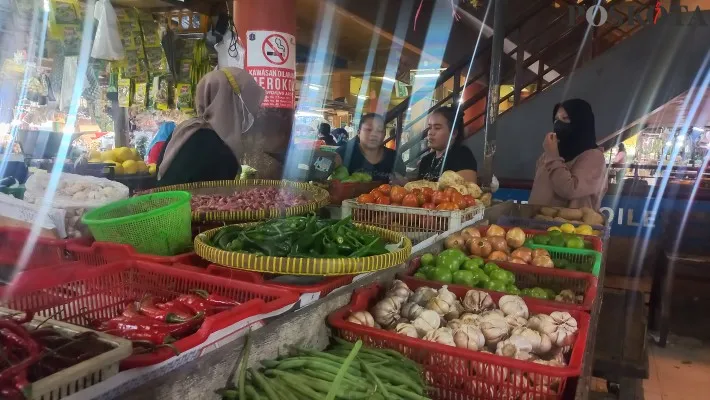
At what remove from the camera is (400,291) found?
223 cm

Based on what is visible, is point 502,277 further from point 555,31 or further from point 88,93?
point 555,31

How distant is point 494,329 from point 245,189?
210cm

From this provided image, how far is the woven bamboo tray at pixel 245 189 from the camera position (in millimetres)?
2707

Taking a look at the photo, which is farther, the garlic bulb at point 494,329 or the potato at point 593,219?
the potato at point 593,219

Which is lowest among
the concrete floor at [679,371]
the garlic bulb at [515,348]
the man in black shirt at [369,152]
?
the concrete floor at [679,371]

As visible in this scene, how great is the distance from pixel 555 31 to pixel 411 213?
9.34 metres

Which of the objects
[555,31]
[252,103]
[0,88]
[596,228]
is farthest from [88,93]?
[555,31]

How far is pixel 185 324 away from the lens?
1.41 m

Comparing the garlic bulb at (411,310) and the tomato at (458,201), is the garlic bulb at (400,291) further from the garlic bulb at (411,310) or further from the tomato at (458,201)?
the tomato at (458,201)

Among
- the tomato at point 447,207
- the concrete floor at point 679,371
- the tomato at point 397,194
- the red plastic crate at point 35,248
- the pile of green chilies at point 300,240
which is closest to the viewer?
the pile of green chilies at point 300,240

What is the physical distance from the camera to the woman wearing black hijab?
452 cm

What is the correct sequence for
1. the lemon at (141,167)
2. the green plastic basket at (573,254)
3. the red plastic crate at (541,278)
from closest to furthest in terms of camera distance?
the red plastic crate at (541,278) → the green plastic basket at (573,254) → the lemon at (141,167)

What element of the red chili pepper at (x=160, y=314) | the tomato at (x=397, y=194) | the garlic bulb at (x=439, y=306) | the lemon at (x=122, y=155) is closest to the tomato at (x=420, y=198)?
the tomato at (x=397, y=194)

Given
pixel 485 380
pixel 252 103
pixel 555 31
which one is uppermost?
pixel 555 31
